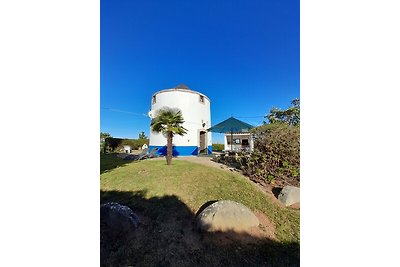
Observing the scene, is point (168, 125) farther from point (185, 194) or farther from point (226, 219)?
point (226, 219)

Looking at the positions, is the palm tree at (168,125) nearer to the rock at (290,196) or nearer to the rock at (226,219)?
the rock at (226,219)

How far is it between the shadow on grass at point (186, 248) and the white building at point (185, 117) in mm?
8687

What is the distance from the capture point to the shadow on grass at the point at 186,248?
2407mm

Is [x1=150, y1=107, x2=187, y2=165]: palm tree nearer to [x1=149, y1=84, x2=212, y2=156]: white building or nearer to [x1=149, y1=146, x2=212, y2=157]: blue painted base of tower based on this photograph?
[x1=149, y1=84, x2=212, y2=156]: white building

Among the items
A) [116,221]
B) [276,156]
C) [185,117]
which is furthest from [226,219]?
[185,117]

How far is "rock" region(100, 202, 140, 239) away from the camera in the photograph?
2.81 m

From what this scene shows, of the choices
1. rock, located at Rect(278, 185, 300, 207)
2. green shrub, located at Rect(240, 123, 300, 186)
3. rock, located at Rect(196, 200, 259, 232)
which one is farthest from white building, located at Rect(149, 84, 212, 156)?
rock, located at Rect(196, 200, 259, 232)

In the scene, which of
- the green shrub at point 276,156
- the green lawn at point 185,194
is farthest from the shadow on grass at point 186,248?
the green shrub at point 276,156

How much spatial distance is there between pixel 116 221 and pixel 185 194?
1665mm
